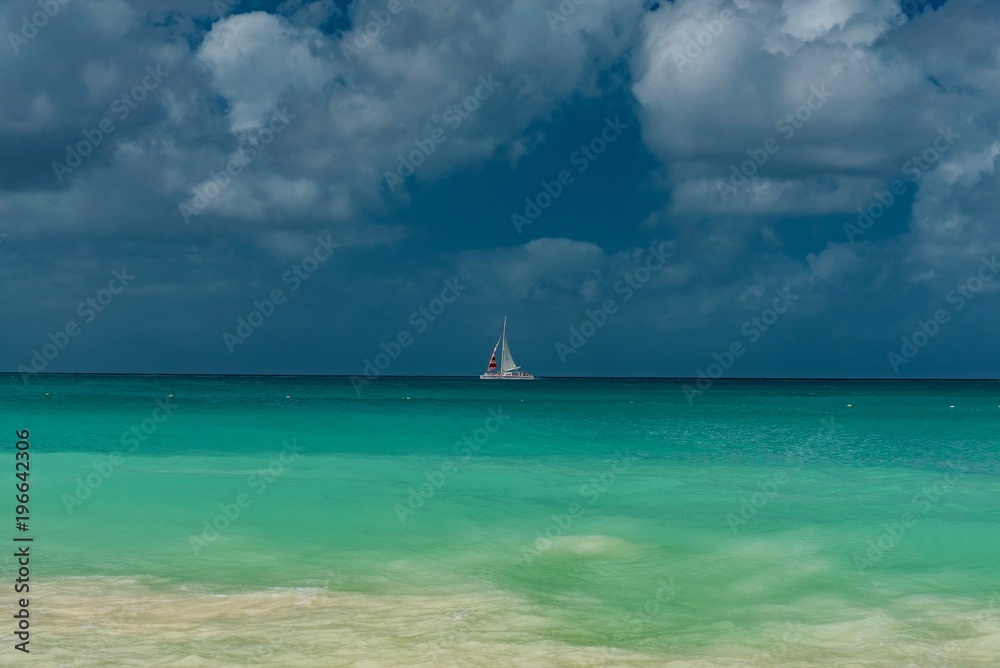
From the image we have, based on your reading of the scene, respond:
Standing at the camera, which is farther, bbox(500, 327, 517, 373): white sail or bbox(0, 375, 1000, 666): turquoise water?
bbox(500, 327, 517, 373): white sail

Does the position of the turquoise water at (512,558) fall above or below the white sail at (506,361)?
below

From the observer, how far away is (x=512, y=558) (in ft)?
44.9

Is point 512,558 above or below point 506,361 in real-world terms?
below

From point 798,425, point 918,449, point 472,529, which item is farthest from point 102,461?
point 798,425

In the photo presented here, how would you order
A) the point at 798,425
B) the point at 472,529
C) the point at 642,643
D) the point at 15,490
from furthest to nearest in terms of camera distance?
the point at 798,425, the point at 15,490, the point at 472,529, the point at 642,643

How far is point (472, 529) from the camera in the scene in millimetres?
16078

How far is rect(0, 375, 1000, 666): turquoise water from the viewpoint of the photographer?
9062 mm

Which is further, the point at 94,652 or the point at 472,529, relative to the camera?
the point at 472,529

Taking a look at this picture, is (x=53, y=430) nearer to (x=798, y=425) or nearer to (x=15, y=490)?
(x=15, y=490)

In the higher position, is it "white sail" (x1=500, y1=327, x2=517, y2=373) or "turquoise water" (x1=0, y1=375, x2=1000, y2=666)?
"white sail" (x1=500, y1=327, x2=517, y2=373)

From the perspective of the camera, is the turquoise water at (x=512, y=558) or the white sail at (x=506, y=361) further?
the white sail at (x=506, y=361)

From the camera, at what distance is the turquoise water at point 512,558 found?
906 cm

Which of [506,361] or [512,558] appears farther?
[506,361]

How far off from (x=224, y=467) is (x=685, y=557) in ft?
55.6
